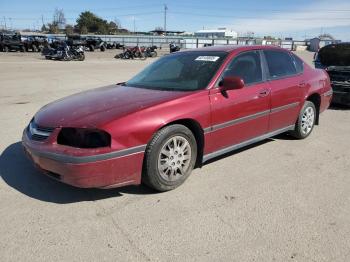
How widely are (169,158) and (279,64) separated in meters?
2.57

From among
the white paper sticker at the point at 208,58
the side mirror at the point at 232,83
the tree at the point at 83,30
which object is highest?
the tree at the point at 83,30

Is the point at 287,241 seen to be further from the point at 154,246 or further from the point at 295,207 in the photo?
the point at 154,246

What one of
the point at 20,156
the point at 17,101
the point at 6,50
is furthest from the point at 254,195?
the point at 6,50

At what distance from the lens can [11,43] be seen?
3612cm

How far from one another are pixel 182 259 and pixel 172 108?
1.64 m


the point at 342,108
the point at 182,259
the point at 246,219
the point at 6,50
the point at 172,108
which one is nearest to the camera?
the point at 182,259

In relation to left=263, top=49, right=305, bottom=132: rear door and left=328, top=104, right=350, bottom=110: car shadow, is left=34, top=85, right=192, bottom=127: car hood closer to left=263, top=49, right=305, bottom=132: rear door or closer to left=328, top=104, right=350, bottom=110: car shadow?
left=263, top=49, right=305, bottom=132: rear door

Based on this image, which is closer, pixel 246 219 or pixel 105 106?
pixel 246 219

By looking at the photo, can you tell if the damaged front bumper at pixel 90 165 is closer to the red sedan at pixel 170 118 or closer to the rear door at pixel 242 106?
the red sedan at pixel 170 118

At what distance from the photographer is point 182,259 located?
282cm

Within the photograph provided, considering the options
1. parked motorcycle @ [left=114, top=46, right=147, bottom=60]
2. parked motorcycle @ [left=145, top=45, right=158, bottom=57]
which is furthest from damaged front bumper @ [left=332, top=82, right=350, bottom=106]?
parked motorcycle @ [left=145, top=45, right=158, bottom=57]

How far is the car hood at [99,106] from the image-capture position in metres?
3.65

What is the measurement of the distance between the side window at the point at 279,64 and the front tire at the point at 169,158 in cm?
190

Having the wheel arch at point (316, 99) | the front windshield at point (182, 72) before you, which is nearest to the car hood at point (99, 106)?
the front windshield at point (182, 72)
